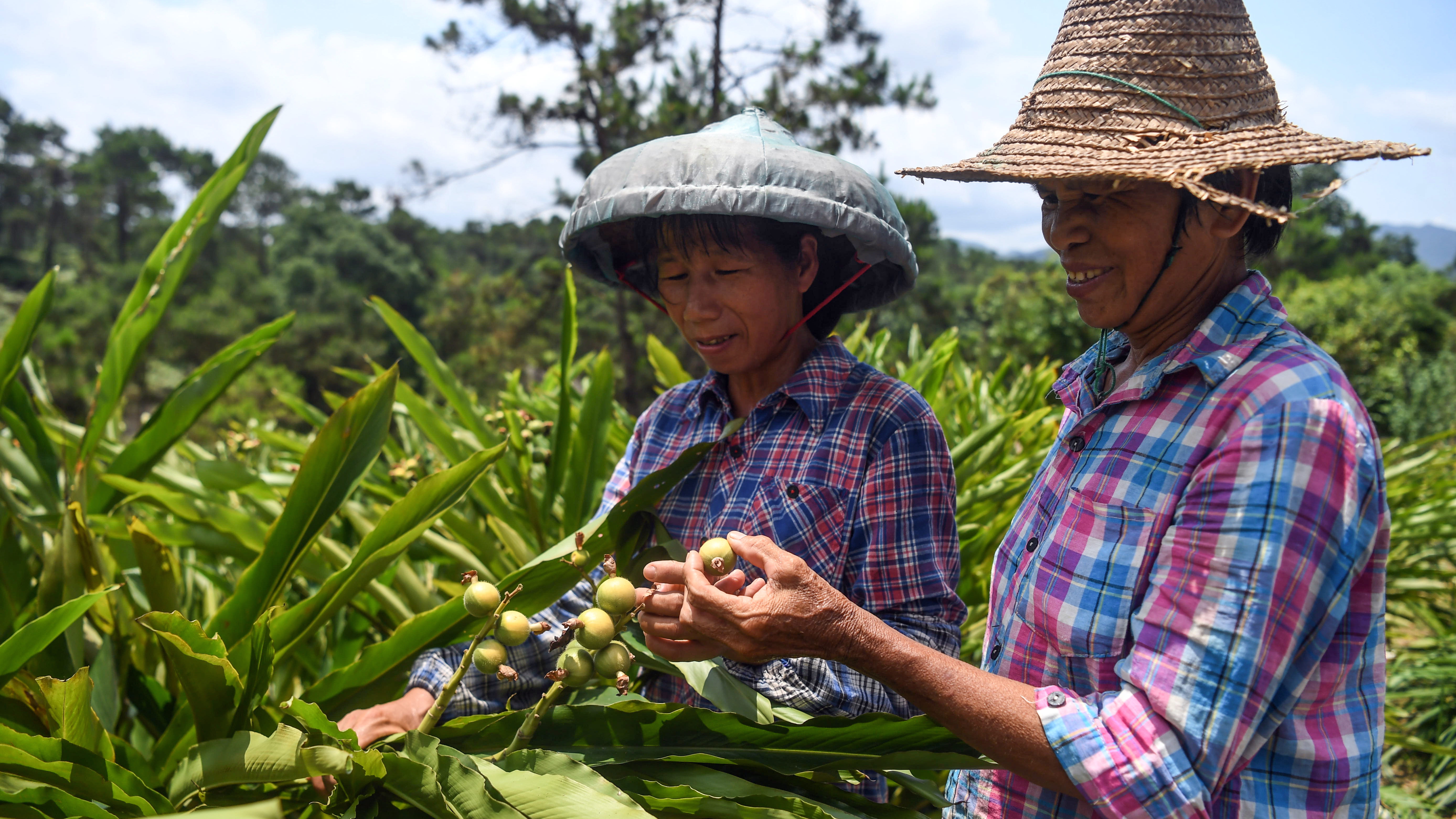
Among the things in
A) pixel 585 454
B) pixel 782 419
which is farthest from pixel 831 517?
pixel 585 454

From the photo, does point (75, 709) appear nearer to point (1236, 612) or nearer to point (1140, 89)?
point (1236, 612)

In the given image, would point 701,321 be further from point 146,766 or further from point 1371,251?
point 1371,251

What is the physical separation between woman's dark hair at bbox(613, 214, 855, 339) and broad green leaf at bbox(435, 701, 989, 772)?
2.31 ft

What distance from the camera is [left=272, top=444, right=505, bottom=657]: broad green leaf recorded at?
118 centimetres

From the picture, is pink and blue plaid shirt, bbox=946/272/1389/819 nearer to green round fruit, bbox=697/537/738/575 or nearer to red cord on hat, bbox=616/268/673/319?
green round fruit, bbox=697/537/738/575

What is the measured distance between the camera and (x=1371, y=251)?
35906 millimetres

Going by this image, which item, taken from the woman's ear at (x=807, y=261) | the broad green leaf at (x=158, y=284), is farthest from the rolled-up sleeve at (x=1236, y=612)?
the broad green leaf at (x=158, y=284)

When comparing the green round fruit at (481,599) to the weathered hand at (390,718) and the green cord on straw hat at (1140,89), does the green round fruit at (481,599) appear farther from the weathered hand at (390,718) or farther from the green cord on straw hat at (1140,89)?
the green cord on straw hat at (1140,89)

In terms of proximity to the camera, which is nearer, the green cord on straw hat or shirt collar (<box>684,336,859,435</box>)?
the green cord on straw hat

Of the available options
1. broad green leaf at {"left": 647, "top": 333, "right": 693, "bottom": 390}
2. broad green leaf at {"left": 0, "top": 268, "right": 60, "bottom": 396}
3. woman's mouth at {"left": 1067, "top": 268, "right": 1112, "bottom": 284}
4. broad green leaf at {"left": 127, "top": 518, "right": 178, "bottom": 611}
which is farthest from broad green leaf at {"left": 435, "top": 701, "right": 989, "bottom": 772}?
broad green leaf at {"left": 647, "top": 333, "right": 693, "bottom": 390}

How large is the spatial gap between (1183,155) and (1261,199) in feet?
0.54

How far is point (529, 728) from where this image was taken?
3.06 ft

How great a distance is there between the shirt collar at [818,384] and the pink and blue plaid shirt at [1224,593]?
46 centimetres

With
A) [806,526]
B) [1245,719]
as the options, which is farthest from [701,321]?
[1245,719]
